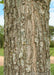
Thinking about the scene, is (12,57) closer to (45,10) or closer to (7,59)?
(7,59)

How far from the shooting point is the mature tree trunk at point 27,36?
9.91 feet

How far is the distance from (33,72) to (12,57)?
0.43m

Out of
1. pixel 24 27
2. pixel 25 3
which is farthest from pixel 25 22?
pixel 25 3

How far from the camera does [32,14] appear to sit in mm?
3023

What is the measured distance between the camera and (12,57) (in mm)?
3100

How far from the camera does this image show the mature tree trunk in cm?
302

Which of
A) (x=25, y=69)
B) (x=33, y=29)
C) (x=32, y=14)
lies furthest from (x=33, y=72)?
(x=32, y=14)

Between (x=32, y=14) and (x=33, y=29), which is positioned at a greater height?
(x=32, y=14)

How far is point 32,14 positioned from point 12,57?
0.79 metres

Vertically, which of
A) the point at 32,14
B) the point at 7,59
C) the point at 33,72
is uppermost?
the point at 32,14

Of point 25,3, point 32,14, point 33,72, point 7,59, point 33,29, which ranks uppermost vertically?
point 25,3

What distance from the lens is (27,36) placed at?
301cm

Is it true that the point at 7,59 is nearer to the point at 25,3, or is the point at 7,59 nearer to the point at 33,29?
the point at 33,29

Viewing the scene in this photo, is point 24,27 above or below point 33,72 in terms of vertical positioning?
above
